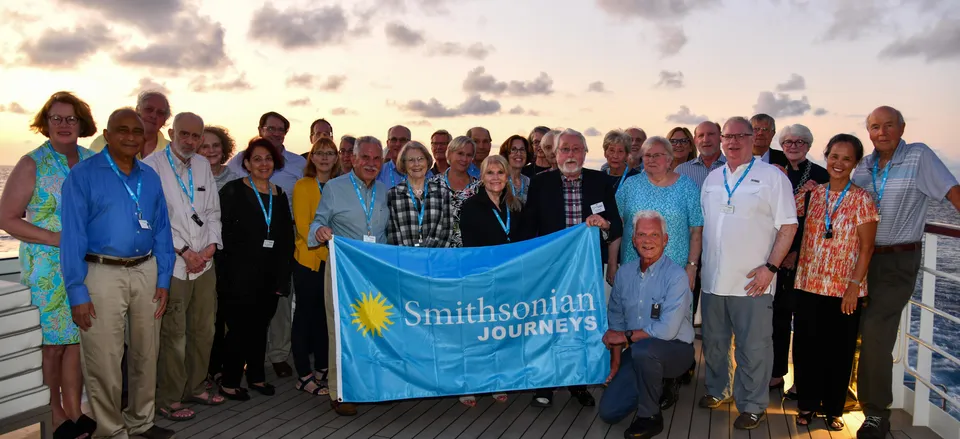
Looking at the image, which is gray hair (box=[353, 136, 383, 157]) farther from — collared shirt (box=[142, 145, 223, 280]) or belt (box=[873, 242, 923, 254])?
belt (box=[873, 242, 923, 254])

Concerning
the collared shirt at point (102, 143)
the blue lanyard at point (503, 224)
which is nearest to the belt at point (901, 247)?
the blue lanyard at point (503, 224)

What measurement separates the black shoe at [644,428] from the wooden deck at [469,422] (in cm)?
8

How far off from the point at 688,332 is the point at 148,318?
11.5 feet

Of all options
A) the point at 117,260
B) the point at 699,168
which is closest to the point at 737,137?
the point at 699,168

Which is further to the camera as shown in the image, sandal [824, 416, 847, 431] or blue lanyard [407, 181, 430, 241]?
blue lanyard [407, 181, 430, 241]

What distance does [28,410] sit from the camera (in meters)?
3.38

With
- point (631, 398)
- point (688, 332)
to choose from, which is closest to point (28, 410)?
point (631, 398)

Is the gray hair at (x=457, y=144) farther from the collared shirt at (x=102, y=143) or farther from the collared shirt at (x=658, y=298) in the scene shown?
the collared shirt at (x=102, y=143)

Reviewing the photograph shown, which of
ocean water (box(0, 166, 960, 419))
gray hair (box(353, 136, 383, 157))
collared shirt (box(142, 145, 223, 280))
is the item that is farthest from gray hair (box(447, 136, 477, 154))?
ocean water (box(0, 166, 960, 419))

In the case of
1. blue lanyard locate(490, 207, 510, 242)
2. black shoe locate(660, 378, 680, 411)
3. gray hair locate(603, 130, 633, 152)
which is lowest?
black shoe locate(660, 378, 680, 411)

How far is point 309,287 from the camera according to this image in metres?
4.77

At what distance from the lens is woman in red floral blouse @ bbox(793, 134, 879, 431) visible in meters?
3.92

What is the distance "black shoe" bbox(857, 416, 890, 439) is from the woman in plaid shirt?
119 inches

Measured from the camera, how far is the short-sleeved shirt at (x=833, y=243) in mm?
3910
